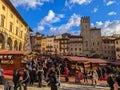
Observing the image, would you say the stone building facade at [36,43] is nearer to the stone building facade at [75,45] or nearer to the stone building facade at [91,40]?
the stone building facade at [75,45]

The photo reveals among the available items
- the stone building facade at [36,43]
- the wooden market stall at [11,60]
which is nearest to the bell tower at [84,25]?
the stone building facade at [36,43]

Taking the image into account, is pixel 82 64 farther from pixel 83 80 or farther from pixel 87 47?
pixel 87 47

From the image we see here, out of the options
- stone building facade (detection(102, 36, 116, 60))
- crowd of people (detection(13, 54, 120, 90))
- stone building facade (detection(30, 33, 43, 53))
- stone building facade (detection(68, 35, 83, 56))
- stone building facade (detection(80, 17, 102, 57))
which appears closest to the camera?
crowd of people (detection(13, 54, 120, 90))

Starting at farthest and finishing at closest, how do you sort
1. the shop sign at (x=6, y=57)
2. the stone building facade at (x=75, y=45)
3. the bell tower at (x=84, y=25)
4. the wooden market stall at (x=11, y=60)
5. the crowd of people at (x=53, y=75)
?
the bell tower at (x=84, y=25), the stone building facade at (x=75, y=45), the shop sign at (x=6, y=57), the wooden market stall at (x=11, y=60), the crowd of people at (x=53, y=75)

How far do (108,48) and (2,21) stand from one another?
68893 millimetres

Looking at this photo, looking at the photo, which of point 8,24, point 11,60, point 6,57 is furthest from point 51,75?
point 8,24

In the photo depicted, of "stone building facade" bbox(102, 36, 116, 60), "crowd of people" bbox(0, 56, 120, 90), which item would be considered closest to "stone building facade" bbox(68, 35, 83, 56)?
"stone building facade" bbox(102, 36, 116, 60)

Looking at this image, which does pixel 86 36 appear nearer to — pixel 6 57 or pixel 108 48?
pixel 108 48

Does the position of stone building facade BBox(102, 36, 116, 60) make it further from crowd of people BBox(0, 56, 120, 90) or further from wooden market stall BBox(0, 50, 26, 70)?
wooden market stall BBox(0, 50, 26, 70)

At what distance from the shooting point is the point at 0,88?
13906mm

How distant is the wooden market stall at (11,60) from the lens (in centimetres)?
2494

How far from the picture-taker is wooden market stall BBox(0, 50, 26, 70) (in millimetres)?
24938

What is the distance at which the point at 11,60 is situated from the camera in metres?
25.1

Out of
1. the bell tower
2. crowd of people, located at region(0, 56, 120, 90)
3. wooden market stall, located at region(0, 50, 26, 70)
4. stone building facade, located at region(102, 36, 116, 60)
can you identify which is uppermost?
the bell tower
